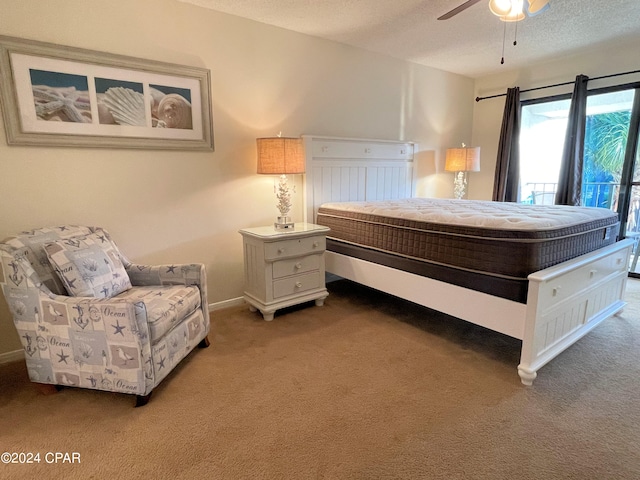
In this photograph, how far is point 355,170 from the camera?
3.71 metres

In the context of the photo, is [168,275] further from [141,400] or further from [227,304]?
[227,304]

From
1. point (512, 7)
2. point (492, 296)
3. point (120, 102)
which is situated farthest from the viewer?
point (120, 102)

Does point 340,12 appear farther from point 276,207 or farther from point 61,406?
point 61,406

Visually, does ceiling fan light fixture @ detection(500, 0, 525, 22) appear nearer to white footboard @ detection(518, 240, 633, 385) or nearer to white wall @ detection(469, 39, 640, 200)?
white footboard @ detection(518, 240, 633, 385)

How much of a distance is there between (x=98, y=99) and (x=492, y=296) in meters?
2.82

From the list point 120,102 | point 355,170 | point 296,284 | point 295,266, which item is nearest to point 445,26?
point 355,170

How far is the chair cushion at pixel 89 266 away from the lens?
183cm

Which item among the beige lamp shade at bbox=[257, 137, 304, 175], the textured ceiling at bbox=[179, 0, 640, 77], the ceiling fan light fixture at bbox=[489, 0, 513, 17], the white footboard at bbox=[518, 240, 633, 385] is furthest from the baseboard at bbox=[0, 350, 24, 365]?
the ceiling fan light fixture at bbox=[489, 0, 513, 17]

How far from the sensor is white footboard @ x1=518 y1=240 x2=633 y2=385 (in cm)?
186

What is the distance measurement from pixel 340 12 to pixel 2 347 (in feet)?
11.2

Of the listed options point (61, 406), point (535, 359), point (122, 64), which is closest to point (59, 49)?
point (122, 64)

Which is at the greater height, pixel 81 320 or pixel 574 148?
pixel 574 148

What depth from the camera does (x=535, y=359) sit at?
192cm

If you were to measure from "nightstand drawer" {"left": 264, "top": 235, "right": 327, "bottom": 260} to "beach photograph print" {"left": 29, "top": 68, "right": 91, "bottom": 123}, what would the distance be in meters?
1.50
